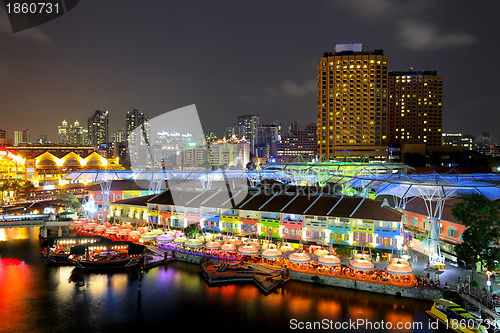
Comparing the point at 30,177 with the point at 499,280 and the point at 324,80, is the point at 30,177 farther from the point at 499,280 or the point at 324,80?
the point at 499,280

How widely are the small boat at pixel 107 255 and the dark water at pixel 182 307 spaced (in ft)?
6.67

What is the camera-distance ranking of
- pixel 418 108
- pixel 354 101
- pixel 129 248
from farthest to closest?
pixel 418 108 → pixel 354 101 → pixel 129 248

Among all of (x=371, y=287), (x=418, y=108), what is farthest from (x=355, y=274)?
(x=418, y=108)

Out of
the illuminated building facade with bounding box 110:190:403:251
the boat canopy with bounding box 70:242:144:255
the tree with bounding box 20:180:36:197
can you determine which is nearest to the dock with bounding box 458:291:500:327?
the illuminated building facade with bounding box 110:190:403:251

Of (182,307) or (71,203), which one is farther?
(71,203)

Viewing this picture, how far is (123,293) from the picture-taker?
28.0 metres

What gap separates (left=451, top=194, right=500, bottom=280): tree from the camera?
23.4 metres

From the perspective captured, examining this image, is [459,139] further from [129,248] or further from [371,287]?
[129,248]

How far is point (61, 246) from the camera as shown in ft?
121

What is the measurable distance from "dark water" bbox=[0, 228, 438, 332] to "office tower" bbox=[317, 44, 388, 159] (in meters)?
80.4

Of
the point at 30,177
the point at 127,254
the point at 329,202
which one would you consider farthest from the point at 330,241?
the point at 30,177

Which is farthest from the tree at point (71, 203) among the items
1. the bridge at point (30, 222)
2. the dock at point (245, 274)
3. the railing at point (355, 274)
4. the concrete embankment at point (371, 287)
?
the concrete embankment at point (371, 287)

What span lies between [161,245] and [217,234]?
584 cm

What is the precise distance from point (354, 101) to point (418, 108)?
1560 inches
